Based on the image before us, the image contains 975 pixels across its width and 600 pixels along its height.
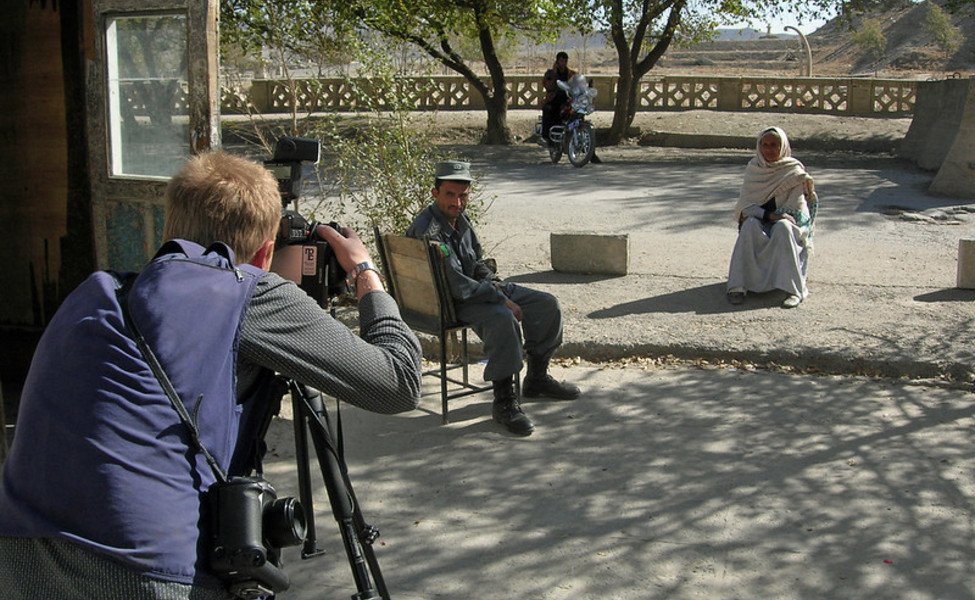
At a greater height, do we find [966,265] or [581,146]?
[581,146]

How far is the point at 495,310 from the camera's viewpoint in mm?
5000

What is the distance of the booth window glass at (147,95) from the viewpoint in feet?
16.3

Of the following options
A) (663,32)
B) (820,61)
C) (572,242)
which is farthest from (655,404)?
(820,61)

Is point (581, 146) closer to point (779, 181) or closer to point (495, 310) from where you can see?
point (779, 181)

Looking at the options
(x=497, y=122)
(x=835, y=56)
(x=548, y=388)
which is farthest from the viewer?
(x=835, y=56)

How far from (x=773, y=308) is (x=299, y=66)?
3.86 meters

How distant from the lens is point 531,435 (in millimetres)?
4867

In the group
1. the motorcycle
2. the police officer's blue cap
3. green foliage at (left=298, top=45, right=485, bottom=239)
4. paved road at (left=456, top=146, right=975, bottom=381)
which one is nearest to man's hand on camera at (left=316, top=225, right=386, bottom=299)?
the police officer's blue cap

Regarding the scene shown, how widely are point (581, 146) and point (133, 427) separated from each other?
564 inches

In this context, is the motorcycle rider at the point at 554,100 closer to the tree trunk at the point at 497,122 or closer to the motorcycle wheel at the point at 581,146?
the motorcycle wheel at the point at 581,146

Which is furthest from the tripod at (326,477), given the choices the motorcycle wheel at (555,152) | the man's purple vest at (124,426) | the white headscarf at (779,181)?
the motorcycle wheel at (555,152)

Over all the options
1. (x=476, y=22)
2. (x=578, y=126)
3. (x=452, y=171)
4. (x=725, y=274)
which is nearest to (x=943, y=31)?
(x=476, y=22)

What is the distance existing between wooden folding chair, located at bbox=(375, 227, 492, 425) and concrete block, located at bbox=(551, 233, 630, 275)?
2.35 metres

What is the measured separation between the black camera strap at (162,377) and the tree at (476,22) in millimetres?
12917
